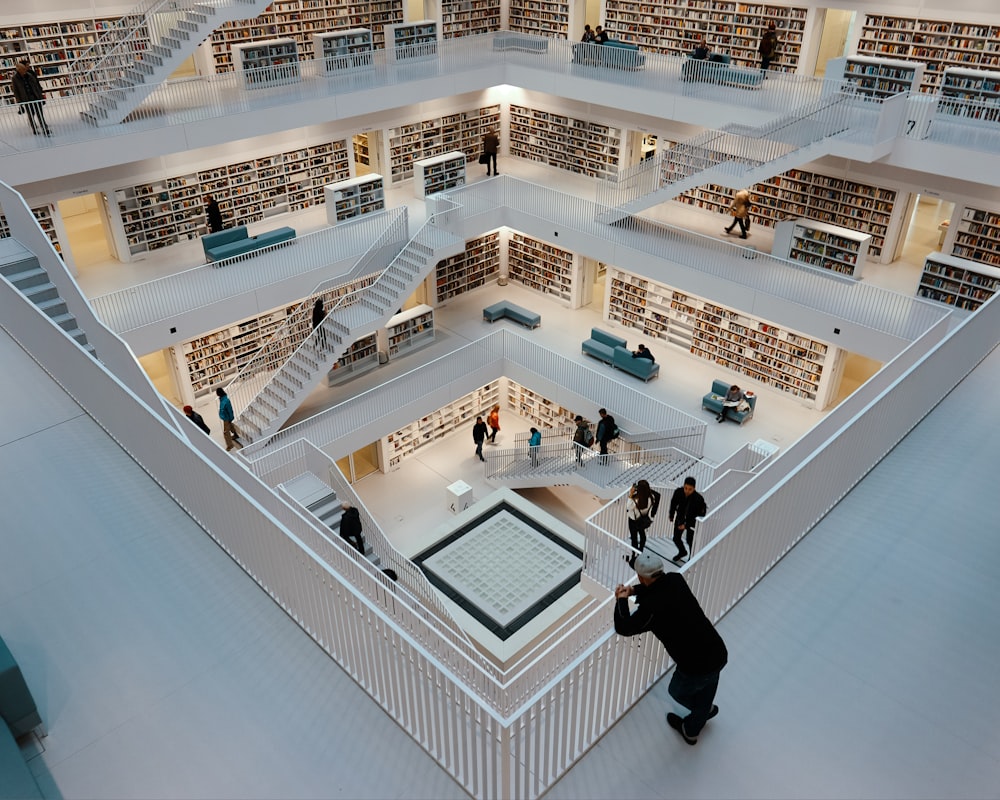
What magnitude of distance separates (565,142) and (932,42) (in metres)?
8.85

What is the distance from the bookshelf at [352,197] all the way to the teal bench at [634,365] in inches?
260

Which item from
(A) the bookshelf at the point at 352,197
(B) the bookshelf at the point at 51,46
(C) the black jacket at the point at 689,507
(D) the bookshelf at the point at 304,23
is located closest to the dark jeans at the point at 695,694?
(C) the black jacket at the point at 689,507

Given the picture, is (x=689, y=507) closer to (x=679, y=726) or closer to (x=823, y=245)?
(x=679, y=726)

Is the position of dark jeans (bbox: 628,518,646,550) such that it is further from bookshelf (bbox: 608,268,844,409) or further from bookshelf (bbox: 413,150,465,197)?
bookshelf (bbox: 413,150,465,197)

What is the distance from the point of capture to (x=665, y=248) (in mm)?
16359

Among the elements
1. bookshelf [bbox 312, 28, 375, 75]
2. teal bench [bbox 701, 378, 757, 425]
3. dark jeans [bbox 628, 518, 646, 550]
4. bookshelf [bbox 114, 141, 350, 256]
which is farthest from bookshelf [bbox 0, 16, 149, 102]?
teal bench [bbox 701, 378, 757, 425]

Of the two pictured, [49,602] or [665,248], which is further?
[665,248]

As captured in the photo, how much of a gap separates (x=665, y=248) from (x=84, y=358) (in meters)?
11.9

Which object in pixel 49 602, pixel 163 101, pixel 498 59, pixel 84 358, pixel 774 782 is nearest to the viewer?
pixel 774 782

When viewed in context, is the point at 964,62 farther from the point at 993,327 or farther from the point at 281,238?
the point at 281,238

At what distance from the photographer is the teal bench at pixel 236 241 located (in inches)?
615

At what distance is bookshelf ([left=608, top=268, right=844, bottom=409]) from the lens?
16062 mm

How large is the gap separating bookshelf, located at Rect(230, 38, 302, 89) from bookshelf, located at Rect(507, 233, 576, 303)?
22.9ft

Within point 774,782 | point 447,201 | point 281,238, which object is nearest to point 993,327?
point 774,782
